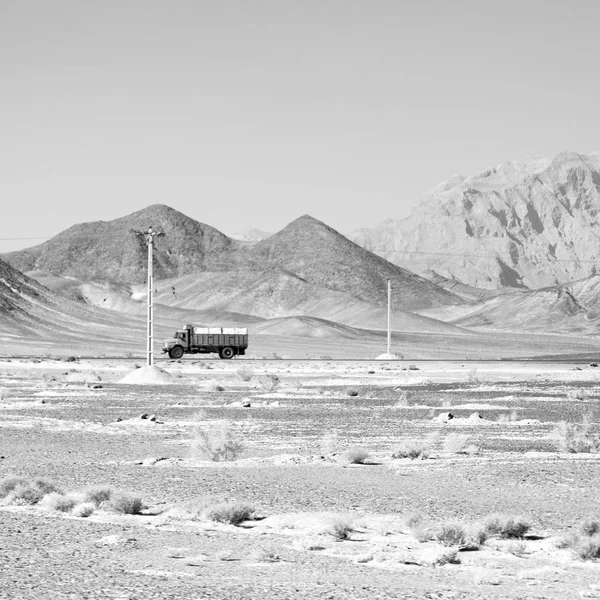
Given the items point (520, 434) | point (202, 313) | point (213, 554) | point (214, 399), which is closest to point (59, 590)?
point (213, 554)

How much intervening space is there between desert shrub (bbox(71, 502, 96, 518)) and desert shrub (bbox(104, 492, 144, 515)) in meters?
0.21

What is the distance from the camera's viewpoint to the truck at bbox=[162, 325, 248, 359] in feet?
263

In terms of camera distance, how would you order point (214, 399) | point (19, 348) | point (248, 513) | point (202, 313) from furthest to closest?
point (202, 313) < point (19, 348) < point (214, 399) < point (248, 513)

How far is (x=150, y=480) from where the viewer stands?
721 inches

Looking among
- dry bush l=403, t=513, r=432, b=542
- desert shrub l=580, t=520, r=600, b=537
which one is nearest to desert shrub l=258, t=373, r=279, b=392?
dry bush l=403, t=513, r=432, b=542

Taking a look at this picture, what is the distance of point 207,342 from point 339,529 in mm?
68557

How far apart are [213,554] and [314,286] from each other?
17420 cm

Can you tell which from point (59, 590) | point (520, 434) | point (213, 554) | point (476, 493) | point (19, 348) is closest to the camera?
point (59, 590)

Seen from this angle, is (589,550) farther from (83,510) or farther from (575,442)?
(575,442)

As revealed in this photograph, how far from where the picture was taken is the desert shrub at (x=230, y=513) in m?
13.9

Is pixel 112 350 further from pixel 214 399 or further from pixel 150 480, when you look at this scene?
pixel 150 480

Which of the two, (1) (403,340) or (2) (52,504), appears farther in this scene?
(1) (403,340)

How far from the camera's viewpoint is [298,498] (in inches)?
642

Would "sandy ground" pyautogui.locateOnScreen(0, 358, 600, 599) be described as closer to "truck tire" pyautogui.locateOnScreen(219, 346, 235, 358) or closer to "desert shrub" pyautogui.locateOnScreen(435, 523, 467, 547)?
"desert shrub" pyautogui.locateOnScreen(435, 523, 467, 547)
